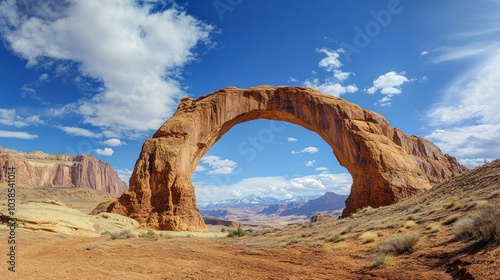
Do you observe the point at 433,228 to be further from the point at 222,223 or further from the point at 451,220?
the point at 222,223

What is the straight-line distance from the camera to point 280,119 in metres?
40.9

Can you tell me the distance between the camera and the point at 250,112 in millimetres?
38188

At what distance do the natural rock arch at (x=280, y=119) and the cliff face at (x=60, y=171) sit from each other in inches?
3724

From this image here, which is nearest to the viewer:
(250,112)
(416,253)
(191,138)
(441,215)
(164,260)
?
(416,253)

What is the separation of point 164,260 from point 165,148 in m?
23.8

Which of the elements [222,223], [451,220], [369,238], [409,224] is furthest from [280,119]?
[222,223]

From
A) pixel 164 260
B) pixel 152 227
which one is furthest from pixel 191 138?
pixel 164 260

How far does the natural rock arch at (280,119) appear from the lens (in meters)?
31.0

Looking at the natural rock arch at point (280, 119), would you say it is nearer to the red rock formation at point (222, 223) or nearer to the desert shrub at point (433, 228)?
the desert shrub at point (433, 228)

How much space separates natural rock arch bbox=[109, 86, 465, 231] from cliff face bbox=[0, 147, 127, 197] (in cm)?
9458

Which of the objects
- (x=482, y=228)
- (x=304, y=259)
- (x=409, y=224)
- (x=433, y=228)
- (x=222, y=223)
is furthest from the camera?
(x=222, y=223)

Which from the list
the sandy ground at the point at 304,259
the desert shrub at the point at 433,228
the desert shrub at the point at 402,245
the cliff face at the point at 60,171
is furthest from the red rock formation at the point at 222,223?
the desert shrub at the point at 402,245

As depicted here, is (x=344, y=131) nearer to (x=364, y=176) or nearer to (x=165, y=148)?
(x=364, y=176)

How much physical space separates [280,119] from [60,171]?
127 m
